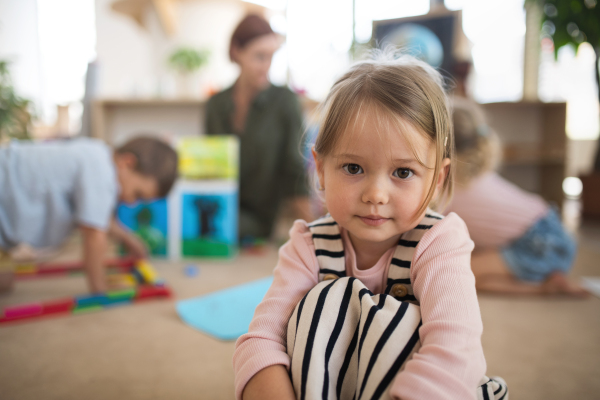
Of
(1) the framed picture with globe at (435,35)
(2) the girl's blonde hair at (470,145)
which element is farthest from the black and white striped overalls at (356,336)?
(1) the framed picture with globe at (435,35)

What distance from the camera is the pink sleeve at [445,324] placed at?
0.42 m

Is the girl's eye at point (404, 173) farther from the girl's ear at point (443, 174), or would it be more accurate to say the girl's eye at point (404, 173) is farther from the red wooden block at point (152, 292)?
the red wooden block at point (152, 292)

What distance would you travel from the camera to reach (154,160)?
132cm

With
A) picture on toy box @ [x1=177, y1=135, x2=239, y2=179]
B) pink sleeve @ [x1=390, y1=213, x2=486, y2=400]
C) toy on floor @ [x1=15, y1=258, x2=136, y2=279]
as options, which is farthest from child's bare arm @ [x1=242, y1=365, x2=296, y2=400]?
picture on toy box @ [x1=177, y1=135, x2=239, y2=179]

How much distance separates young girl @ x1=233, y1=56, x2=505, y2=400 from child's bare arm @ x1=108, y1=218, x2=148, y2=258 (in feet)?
3.77

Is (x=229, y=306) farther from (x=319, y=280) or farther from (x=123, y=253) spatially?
(x=123, y=253)

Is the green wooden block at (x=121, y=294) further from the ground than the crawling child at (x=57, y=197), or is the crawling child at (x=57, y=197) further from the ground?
the crawling child at (x=57, y=197)

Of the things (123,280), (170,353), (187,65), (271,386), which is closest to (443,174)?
(271,386)

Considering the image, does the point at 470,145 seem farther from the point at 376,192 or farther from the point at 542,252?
the point at 376,192

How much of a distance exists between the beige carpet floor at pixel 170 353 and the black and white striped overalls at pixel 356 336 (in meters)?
0.29

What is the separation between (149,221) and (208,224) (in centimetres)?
26

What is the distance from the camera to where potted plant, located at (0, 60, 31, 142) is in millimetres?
1700

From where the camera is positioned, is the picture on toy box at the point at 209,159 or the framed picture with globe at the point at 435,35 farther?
the framed picture with globe at the point at 435,35

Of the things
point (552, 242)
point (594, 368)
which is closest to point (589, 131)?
point (552, 242)
